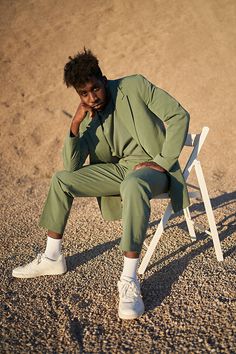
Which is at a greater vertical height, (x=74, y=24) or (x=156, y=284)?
(x=74, y=24)

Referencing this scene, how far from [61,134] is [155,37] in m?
5.24

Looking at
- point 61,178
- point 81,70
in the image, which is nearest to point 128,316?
point 61,178

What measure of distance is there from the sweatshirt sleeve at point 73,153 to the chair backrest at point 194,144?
0.91 meters

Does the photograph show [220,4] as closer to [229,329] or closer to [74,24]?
[74,24]

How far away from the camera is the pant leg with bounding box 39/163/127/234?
3.38 metres

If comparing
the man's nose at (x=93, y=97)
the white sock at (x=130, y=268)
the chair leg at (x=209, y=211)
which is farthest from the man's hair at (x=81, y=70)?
the white sock at (x=130, y=268)

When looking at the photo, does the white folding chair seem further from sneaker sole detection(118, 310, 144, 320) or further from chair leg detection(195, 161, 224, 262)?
sneaker sole detection(118, 310, 144, 320)

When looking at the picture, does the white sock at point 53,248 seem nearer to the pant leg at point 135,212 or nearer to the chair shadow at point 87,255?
the chair shadow at point 87,255

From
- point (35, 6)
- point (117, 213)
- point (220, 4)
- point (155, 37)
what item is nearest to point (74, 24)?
point (35, 6)

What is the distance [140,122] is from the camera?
3.37m

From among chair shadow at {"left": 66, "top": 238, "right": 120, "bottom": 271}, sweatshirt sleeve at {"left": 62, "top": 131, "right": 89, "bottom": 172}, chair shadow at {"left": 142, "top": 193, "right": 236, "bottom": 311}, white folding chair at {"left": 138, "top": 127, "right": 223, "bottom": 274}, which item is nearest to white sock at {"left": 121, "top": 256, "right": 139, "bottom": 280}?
chair shadow at {"left": 142, "top": 193, "right": 236, "bottom": 311}

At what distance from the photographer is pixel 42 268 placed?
3465 millimetres

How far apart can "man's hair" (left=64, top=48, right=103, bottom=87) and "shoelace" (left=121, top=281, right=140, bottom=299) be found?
155cm

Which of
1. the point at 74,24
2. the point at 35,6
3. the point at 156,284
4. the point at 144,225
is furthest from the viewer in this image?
the point at 35,6
